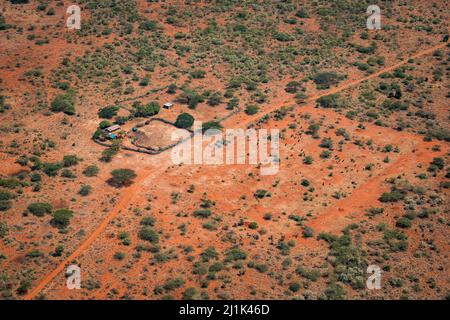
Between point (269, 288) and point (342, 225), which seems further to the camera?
point (342, 225)

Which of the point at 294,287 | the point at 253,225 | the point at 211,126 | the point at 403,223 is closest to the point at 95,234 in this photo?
the point at 253,225

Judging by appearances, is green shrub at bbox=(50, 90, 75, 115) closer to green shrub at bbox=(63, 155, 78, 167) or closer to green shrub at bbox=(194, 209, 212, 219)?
green shrub at bbox=(63, 155, 78, 167)

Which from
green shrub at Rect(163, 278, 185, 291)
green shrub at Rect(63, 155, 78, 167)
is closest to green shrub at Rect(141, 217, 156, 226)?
green shrub at Rect(163, 278, 185, 291)

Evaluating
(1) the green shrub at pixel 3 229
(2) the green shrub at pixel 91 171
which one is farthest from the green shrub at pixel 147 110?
(1) the green shrub at pixel 3 229

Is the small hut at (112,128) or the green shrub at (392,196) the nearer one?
the green shrub at (392,196)

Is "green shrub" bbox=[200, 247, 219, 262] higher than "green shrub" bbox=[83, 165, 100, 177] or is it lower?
lower

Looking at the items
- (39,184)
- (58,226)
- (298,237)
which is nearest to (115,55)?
(39,184)

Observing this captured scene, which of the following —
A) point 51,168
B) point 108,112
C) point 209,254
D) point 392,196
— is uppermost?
point 108,112

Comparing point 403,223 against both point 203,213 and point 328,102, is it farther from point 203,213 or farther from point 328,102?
point 328,102

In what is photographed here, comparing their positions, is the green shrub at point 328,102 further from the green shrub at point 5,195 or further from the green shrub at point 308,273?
the green shrub at point 5,195

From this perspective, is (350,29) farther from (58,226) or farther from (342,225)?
(58,226)

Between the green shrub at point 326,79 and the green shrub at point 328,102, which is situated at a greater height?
the green shrub at point 326,79
